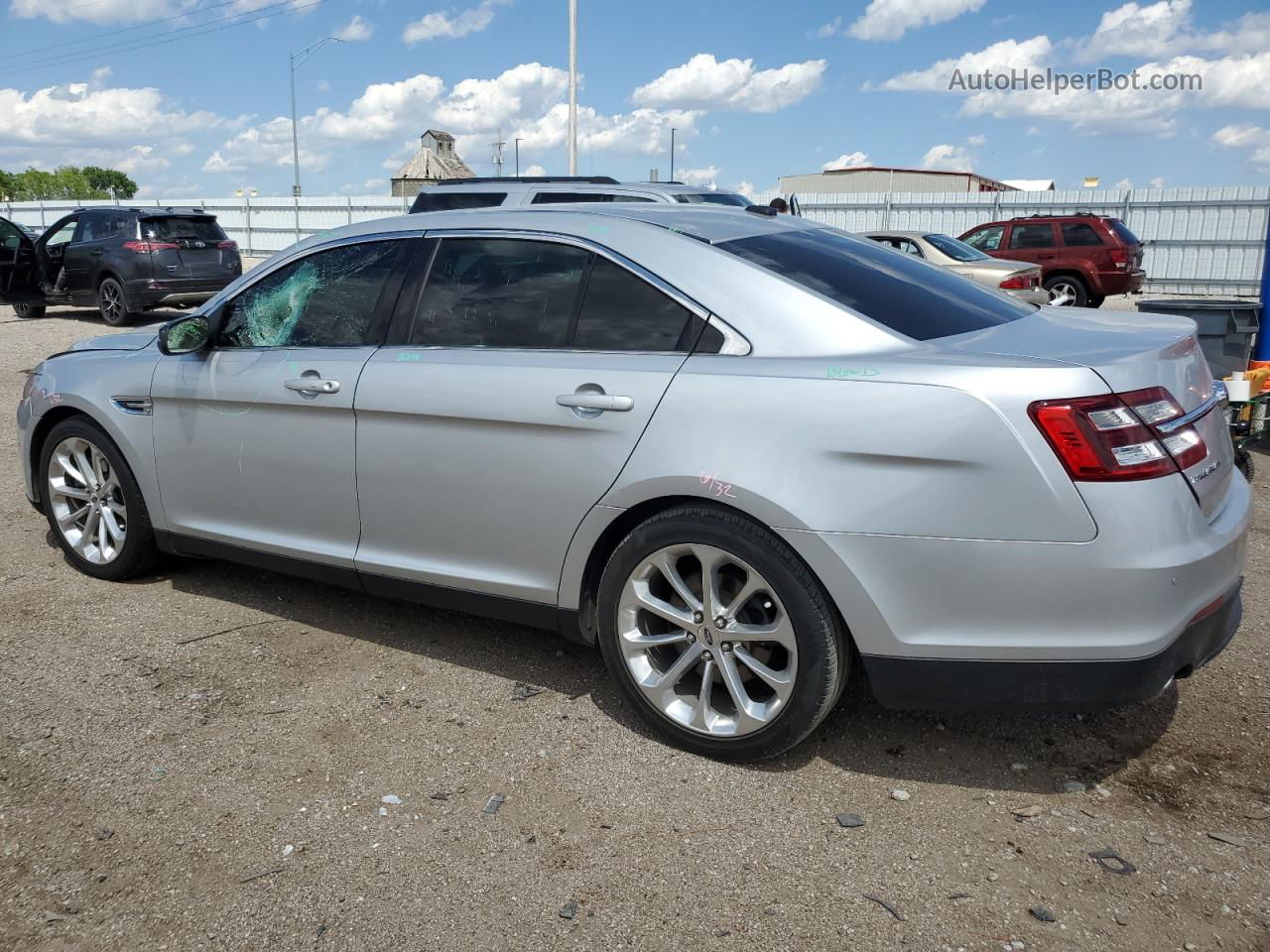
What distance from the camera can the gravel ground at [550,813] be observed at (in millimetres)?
2584

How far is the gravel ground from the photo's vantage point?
258 cm

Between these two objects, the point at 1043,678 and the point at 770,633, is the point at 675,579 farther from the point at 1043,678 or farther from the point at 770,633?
the point at 1043,678

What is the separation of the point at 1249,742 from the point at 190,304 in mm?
16027

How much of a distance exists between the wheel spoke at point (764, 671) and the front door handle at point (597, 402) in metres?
0.79

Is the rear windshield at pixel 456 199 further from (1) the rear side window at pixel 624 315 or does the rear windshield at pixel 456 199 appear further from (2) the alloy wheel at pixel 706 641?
(2) the alloy wheel at pixel 706 641

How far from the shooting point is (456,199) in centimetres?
1134

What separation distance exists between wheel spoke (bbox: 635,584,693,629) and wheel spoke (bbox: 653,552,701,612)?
0.11 feet

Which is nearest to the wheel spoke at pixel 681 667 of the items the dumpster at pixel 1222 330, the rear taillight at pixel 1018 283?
the dumpster at pixel 1222 330

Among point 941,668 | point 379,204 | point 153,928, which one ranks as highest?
point 379,204

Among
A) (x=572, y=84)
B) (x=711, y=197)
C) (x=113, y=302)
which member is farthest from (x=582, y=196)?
(x=572, y=84)

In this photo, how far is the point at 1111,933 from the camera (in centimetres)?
251

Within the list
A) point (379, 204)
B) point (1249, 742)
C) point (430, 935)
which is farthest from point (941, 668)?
point (379, 204)

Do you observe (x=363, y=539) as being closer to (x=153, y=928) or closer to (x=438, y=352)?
(x=438, y=352)

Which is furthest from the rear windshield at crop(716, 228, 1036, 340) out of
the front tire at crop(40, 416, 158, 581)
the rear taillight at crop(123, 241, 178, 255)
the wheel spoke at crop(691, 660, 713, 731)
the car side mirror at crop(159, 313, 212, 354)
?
the rear taillight at crop(123, 241, 178, 255)
